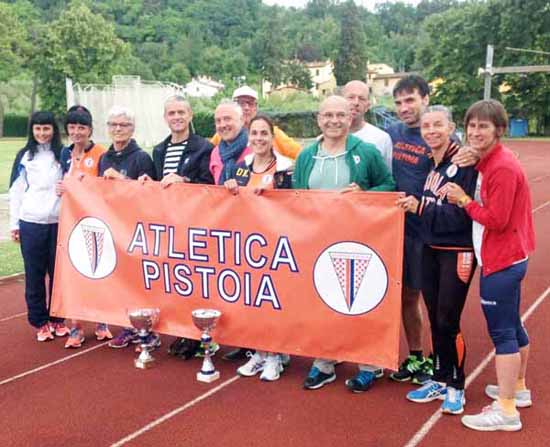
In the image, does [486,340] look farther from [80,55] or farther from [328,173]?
[80,55]

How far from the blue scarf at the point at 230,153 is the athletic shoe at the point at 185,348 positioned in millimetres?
1340

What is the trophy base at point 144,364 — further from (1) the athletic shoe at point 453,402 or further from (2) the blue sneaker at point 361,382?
(1) the athletic shoe at point 453,402

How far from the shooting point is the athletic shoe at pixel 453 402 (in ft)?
12.5

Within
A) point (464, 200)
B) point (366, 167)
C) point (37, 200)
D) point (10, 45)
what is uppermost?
point (10, 45)

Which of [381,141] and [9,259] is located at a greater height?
[381,141]

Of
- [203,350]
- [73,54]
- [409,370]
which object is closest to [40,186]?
[203,350]

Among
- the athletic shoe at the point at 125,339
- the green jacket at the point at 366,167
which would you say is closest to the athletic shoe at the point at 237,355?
the athletic shoe at the point at 125,339

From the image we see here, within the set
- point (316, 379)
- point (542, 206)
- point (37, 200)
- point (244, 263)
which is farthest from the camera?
point (542, 206)

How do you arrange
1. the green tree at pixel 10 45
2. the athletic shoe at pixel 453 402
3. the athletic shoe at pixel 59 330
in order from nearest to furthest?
the athletic shoe at pixel 453 402, the athletic shoe at pixel 59 330, the green tree at pixel 10 45

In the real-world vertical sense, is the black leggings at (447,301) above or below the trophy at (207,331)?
above

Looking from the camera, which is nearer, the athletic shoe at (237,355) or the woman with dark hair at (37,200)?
the athletic shoe at (237,355)

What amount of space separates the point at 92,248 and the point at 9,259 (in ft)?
14.1

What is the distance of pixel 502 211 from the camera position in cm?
331

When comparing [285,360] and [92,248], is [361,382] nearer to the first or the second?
[285,360]
